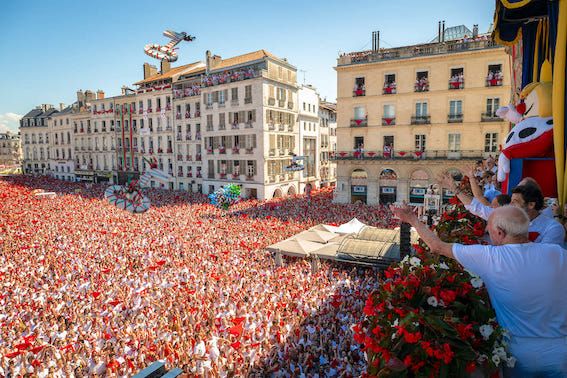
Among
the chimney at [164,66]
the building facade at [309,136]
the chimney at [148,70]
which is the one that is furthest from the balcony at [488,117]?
the chimney at [148,70]

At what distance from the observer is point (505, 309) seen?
3.35 meters

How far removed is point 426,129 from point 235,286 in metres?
25.9

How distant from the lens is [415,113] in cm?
3350

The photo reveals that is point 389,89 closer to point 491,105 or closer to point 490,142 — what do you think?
point 491,105

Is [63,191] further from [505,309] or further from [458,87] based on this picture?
[505,309]

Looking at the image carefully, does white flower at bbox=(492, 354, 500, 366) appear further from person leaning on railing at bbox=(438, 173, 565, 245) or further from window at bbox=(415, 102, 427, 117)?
window at bbox=(415, 102, 427, 117)

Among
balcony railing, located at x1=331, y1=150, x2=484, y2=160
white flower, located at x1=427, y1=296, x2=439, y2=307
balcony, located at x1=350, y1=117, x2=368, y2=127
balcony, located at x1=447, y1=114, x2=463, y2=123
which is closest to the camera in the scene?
white flower, located at x1=427, y1=296, x2=439, y2=307

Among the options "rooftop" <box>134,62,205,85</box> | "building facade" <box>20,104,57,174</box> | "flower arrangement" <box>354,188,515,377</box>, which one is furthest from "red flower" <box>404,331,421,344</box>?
"building facade" <box>20,104,57,174</box>

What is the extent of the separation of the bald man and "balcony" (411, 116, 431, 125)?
32.2m

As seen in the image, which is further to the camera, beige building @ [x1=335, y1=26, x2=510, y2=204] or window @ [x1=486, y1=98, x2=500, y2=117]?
beige building @ [x1=335, y1=26, x2=510, y2=204]

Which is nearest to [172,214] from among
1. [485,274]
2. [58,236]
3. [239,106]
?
[58,236]

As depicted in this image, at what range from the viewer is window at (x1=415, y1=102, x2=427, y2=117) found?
3312cm

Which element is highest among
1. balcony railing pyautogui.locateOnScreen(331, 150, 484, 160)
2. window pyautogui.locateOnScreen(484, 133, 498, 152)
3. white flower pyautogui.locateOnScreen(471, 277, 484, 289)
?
window pyautogui.locateOnScreen(484, 133, 498, 152)

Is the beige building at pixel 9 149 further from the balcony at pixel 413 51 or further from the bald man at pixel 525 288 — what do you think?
the bald man at pixel 525 288
